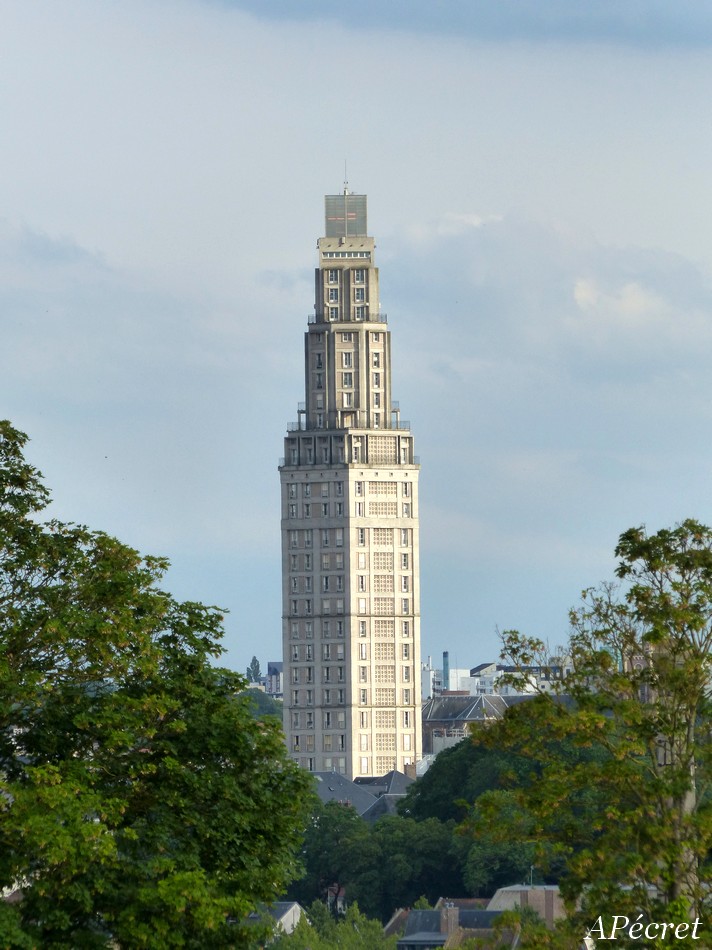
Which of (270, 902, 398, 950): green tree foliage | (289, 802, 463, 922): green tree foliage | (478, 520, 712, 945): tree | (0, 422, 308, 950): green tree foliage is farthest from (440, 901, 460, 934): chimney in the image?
(478, 520, 712, 945): tree

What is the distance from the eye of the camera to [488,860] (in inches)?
5709

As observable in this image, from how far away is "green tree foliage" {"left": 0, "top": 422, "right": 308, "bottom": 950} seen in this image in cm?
3291

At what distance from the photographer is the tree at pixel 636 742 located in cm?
2825

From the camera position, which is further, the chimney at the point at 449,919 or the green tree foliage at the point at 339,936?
the chimney at the point at 449,919

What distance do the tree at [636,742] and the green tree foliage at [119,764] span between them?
6.37 metres

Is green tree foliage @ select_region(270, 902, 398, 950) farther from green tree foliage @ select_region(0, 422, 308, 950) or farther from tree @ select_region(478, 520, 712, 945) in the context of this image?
tree @ select_region(478, 520, 712, 945)

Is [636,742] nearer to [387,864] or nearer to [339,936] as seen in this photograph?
[339,936]

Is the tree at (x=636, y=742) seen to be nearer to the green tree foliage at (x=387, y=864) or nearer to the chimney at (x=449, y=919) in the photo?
the chimney at (x=449, y=919)

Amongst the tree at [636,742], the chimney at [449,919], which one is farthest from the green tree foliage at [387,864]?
the tree at [636,742]

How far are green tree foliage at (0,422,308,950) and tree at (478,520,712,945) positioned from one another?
6371 mm

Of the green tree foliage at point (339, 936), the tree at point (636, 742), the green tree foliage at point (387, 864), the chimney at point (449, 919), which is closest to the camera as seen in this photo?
the tree at point (636, 742)

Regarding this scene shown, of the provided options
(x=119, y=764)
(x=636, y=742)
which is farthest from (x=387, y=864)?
(x=636, y=742)

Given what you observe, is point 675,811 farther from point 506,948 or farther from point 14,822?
point 14,822

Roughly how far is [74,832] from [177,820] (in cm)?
370
